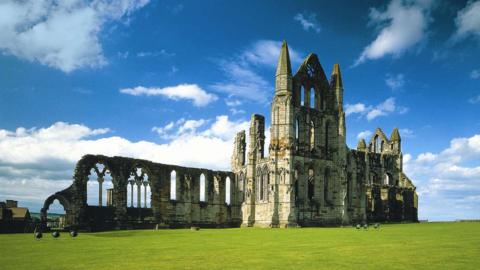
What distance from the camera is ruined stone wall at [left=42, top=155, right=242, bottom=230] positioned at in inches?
1480

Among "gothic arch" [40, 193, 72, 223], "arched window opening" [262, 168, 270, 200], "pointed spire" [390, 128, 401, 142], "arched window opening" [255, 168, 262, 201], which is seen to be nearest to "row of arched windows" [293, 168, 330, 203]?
"arched window opening" [262, 168, 270, 200]

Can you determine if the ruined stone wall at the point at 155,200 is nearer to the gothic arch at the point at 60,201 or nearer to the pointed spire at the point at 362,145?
the gothic arch at the point at 60,201

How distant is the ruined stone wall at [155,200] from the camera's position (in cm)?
3758

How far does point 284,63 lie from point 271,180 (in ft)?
35.7

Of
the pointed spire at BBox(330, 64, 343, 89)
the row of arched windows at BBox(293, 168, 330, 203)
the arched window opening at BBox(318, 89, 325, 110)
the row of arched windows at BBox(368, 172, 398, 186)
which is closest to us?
the row of arched windows at BBox(293, 168, 330, 203)

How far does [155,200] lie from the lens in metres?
42.6

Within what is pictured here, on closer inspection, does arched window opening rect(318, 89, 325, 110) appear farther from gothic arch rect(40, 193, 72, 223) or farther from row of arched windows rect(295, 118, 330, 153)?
gothic arch rect(40, 193, 72, 223)

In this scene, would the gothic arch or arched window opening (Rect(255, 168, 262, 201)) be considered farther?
arched window opening (Rect(255, 168, 262, 201))

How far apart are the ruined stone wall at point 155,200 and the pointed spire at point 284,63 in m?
11.5

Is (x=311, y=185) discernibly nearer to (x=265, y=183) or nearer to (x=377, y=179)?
(x=265, y=183)

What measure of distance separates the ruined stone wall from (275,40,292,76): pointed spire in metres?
11.5

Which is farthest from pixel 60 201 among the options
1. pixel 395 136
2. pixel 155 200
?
pixel 395 136

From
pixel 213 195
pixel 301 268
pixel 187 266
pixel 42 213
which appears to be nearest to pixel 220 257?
pixel 187 266

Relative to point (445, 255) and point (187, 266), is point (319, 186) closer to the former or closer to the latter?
point (445, 255)
